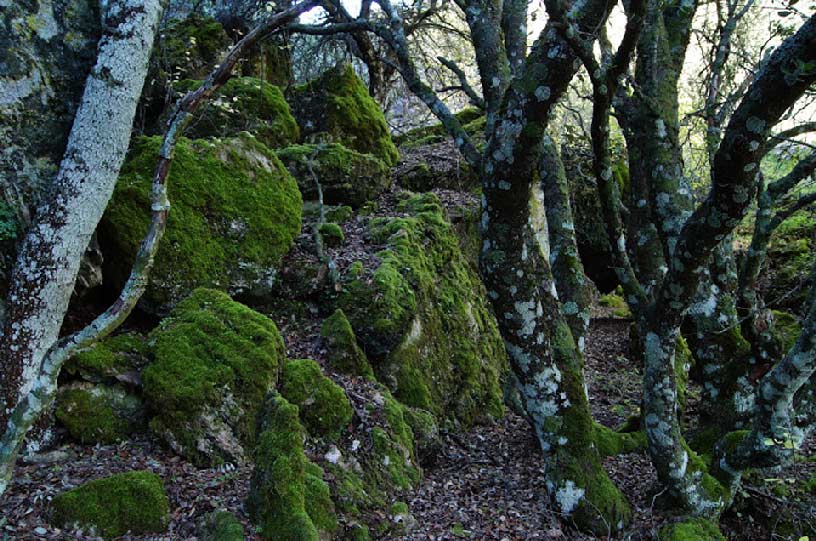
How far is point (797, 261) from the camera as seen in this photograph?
1188 cm

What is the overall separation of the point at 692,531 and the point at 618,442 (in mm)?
1666

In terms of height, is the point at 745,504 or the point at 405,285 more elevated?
the point at 405,285

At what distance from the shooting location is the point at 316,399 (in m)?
5.40

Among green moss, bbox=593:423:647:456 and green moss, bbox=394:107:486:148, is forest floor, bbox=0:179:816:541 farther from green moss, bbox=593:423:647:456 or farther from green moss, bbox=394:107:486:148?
green moss, bbox=394:107:486:148

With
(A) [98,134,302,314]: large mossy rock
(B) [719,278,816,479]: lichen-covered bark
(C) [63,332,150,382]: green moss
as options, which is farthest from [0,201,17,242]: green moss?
Answer: (B) [719,278,816,479]: lichen-covered bark

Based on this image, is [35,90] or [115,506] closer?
[115,506]

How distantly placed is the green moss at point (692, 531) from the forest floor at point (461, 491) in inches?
6.1

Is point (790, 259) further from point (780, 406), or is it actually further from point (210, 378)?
point (210, 378)

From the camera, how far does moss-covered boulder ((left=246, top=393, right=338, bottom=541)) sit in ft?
12.6

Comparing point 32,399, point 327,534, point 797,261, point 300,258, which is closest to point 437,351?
point 300,258

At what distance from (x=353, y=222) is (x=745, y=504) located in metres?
6.43

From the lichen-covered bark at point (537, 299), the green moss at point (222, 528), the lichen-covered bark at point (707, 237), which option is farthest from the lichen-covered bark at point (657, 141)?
the green moss at point (222, 528)

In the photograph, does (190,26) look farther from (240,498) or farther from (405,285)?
(240,498)

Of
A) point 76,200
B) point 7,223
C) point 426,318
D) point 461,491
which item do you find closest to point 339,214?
point 426,318
